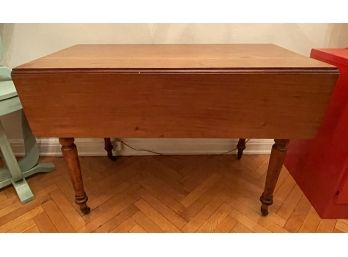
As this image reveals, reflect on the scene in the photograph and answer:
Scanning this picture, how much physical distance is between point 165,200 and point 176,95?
2.11 ft

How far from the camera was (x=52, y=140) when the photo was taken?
150cm

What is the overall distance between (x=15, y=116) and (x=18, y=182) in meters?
0.45

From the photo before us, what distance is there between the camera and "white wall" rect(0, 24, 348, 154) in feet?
3.98

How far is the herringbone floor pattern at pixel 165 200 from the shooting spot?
1021 mm

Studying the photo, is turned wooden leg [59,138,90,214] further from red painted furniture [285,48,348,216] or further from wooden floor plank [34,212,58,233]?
red painted furniture [285,48,348,216]

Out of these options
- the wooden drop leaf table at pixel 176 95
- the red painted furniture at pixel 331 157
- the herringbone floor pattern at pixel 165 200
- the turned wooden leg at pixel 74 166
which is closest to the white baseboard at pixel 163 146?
the herringbone floor pattern at pixel 165 200

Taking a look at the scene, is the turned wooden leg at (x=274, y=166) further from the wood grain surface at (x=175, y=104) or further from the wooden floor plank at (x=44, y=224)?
the wooden floor plank at (x=44, y=224)

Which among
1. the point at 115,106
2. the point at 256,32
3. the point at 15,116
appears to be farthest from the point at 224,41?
the point at 15,116

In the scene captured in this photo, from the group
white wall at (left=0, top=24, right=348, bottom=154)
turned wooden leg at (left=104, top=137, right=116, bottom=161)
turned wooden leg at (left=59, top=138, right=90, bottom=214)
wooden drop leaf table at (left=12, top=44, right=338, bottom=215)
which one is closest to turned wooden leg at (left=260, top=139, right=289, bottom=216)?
wooden drop leaf table at (left=12, top=44, right=338, bottom=215)

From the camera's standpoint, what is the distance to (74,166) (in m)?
0.96

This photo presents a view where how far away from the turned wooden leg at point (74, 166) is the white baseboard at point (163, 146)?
51cm

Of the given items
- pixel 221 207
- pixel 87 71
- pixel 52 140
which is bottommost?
pixel 221 207

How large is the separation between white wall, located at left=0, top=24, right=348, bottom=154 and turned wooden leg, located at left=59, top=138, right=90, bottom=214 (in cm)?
65
